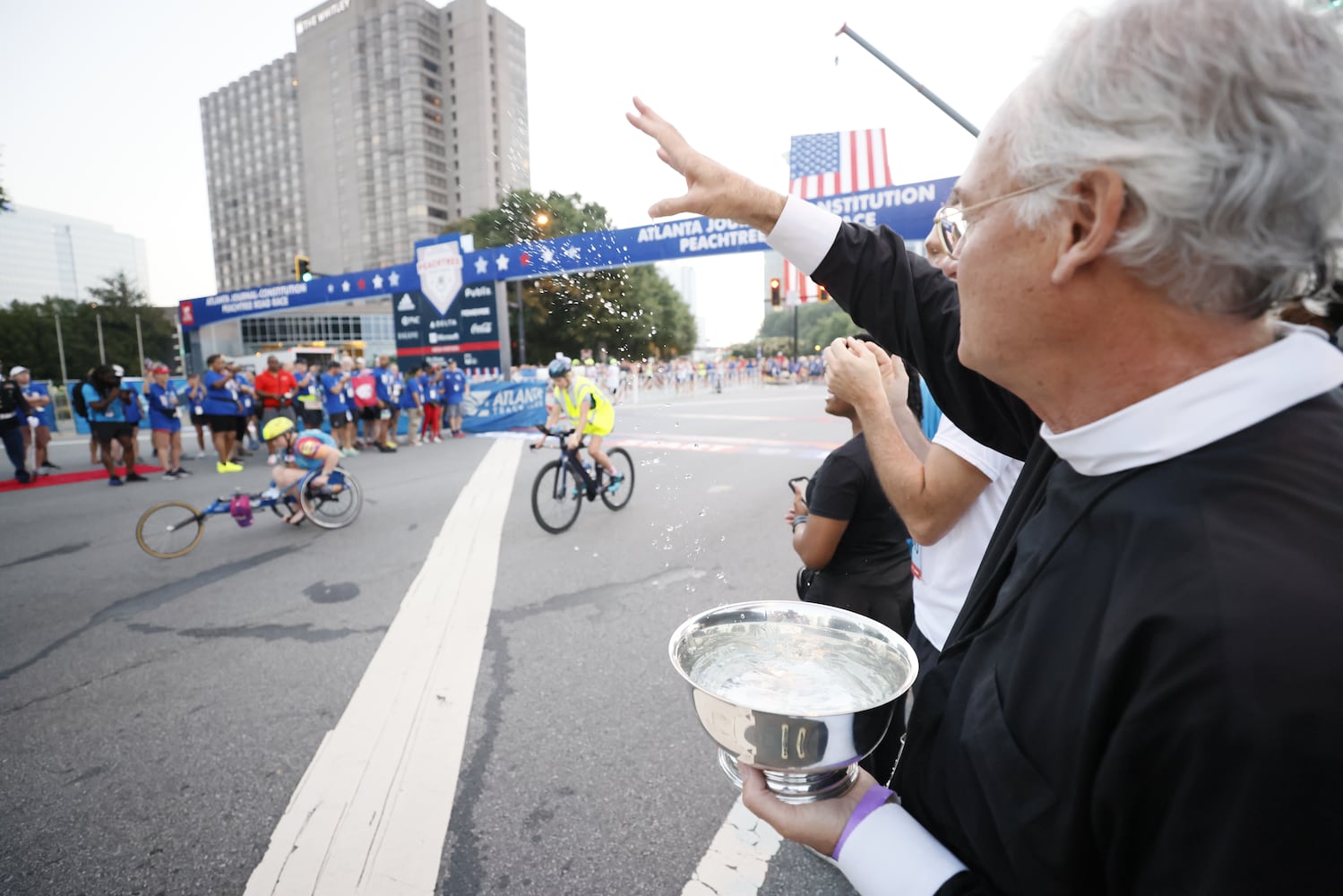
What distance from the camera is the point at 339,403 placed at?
42.4 feet

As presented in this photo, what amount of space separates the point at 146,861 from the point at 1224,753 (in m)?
3.05

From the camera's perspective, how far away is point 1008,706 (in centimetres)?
80

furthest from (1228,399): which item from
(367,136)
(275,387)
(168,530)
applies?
(367,136)

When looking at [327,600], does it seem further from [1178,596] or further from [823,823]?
[1178,596]

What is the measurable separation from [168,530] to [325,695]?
4090 mm

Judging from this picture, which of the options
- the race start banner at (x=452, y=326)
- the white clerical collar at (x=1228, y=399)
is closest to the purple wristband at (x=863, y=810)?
the white clerical collar at (x=1228, y=399)

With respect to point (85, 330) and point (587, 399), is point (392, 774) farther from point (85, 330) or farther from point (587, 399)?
point (85, 330)

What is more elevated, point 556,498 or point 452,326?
point 452,326

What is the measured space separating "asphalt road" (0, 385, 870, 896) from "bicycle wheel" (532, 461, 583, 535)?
0.54ft

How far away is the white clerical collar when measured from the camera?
671 mm

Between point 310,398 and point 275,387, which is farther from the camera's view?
point 275,387

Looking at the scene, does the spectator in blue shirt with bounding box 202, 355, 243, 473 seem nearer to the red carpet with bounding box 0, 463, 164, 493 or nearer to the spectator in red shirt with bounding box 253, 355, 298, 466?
the red carpet with bounding box 0, 463, 164, 493

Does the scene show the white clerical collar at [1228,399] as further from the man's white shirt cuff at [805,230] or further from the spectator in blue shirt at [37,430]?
the spectator in blue shirt at [37,430]

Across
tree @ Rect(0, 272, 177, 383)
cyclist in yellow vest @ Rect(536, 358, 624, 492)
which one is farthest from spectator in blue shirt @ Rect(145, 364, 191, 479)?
tree @ Rect(0, 272, 177, 383)
